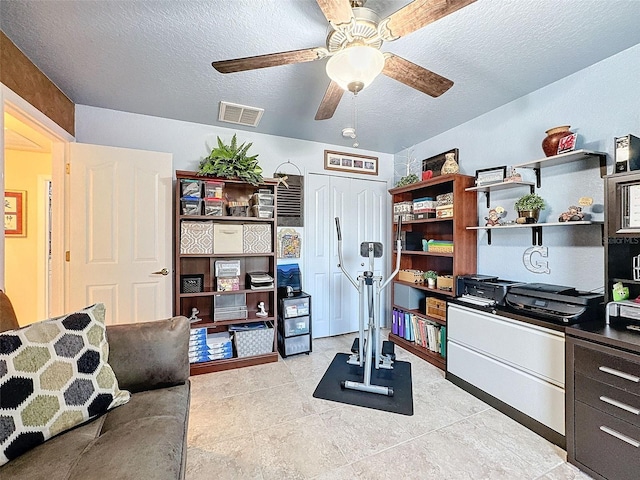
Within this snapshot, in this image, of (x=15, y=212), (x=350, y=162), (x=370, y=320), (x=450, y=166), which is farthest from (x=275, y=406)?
(x=15, y=212)

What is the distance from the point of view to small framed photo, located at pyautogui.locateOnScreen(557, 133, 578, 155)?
75.6 inches

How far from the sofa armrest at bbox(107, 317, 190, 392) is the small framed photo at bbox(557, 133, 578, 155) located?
2656 millimetres

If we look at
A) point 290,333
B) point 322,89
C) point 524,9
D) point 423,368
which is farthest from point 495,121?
point 290,333

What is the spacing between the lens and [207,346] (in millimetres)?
2652

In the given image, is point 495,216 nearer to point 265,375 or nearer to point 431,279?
point 431,279

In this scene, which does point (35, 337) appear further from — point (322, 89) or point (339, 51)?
point (322, 89)

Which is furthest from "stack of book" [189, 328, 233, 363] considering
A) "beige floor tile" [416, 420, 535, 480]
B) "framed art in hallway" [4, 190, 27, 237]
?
"framed art in hallway" [4, 190, 27, 237]

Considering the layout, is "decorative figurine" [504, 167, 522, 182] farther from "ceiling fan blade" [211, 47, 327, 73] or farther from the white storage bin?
the white storage bin

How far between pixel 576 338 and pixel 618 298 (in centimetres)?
37

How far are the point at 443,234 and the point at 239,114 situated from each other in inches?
95.0

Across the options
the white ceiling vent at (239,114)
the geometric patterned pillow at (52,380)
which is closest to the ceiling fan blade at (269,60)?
the white ceiling vent at (239,114)

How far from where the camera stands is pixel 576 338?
155cm

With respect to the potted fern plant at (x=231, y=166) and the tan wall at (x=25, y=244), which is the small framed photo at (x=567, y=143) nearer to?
the potted fern plant at (x=231, y=166)

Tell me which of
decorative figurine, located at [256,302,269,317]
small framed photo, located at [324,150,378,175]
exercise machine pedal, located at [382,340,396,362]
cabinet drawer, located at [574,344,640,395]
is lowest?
exercise machine pedal, located at [382,340,396,362]
